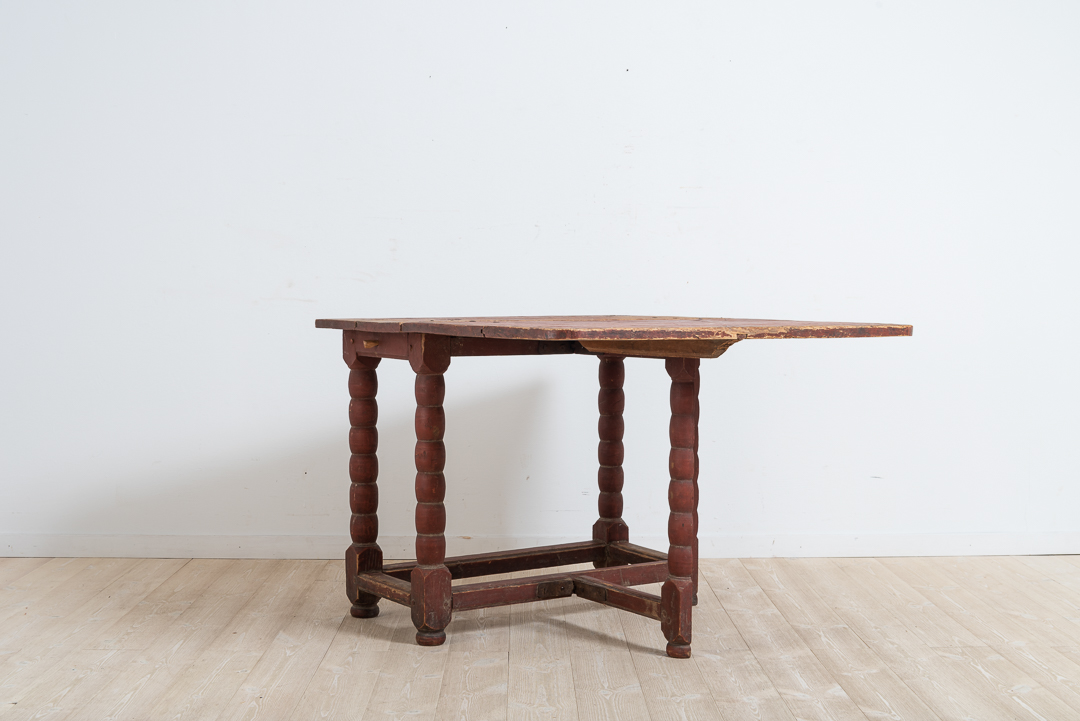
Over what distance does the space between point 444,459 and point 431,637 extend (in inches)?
17.1

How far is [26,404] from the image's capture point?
Result: 10.8 ft

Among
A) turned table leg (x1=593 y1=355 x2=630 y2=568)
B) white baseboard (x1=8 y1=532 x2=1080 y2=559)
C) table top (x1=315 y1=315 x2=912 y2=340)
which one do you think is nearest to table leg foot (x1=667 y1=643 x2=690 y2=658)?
turned table leg (x1=593 y1=355 x2=630 y2=568)

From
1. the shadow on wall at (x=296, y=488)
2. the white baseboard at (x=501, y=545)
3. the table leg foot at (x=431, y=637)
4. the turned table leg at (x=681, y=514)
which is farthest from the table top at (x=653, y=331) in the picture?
the white baseboard at (x=501, y=545)

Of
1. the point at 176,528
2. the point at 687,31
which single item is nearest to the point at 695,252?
the point at 687,31

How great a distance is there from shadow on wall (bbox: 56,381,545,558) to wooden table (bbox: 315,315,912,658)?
1.92ft

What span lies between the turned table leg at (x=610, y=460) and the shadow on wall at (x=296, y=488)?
0.43 m

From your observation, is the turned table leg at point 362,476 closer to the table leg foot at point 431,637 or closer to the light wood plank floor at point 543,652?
the light wood plank floor at point 543,652

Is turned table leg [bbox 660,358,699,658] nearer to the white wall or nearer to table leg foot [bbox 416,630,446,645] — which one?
table leg foot [bbox 416,630,446,645]

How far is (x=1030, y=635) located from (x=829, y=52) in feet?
6.51

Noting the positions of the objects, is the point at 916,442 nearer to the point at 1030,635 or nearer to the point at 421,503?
the point at 1030,635

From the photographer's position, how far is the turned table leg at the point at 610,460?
114 inches

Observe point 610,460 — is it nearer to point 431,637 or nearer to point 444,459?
point 444,459

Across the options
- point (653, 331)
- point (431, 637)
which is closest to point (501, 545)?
point (431, 637)

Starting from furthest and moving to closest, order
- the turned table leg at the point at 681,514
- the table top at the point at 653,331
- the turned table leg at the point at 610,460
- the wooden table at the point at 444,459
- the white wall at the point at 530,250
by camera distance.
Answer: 1. the white wall at the point at 530,250
2. the turned table leg at the point at 610,460
3. the turned table leg at the point at 681,514
4. the wooden table at the point at 444,459
5. the table top at the point at 653,331
